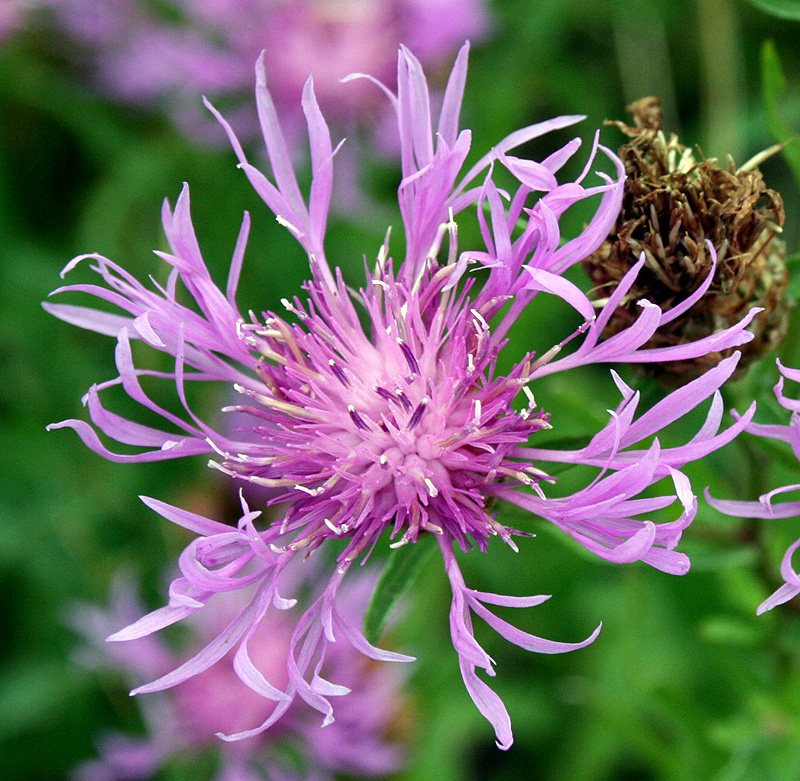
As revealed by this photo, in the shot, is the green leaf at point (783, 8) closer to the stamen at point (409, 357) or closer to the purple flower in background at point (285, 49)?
the stamen at point (409, 357)

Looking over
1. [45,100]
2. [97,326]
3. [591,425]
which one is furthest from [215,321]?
[45,100]

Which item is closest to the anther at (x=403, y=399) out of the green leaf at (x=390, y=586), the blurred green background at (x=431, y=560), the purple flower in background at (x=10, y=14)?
the green leaf at (x=390, y=586)

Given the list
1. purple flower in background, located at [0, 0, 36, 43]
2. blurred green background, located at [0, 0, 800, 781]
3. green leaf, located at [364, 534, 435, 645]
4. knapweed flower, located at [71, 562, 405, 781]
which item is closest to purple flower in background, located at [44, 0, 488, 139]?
blurred green background, located at [0, 0, 800, 781]

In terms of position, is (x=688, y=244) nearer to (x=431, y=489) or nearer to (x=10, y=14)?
(x=431, y=489)

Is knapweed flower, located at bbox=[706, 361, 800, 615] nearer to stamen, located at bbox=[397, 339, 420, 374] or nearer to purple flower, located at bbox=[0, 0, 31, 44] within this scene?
stamen, located at bbox=[397, 339, 420, 374]

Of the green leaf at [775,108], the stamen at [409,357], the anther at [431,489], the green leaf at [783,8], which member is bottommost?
the anther at [431,489]
